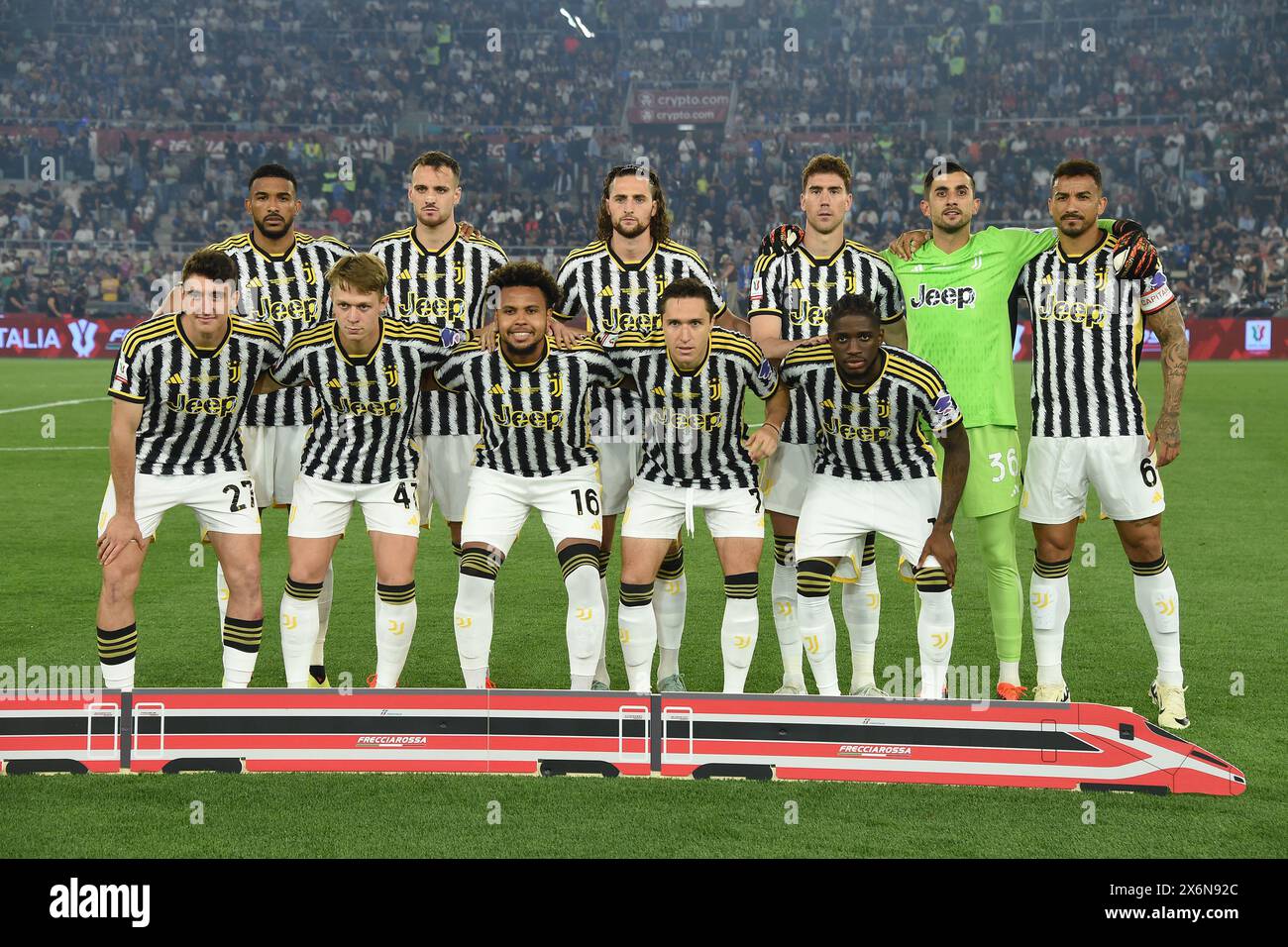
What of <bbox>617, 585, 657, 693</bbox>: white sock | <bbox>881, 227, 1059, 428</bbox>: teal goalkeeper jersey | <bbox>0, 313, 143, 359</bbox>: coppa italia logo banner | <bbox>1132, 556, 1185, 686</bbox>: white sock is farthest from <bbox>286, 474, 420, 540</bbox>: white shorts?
<bbox>0, 313, 143, 359</bbox>: coppa italia logo banner

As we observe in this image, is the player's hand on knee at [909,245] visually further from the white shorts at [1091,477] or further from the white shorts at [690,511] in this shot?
the white shorts at [690,511]

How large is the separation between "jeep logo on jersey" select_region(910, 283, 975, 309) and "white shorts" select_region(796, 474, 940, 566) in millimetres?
769

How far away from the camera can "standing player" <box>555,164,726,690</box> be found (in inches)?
229

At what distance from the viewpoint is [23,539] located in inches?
376

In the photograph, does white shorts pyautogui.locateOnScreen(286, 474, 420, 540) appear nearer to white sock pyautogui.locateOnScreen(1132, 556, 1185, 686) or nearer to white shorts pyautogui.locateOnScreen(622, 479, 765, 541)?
white shorts pyautogui.locateOnScreen(622, 479, 765, 541)

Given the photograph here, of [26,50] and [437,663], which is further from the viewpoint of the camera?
[26,50]

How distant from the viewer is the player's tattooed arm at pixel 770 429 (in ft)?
17.3

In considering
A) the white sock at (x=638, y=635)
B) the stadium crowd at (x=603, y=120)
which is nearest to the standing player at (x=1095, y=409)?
the white sock at (x=638, y=635)

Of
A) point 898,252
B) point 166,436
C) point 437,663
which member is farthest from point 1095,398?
point 166,436

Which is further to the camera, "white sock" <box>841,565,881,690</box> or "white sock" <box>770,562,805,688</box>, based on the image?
"white sock" <box>770,562,805,688</box>

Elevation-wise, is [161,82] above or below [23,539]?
above

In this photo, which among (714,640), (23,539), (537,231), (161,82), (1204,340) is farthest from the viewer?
(161,82)
